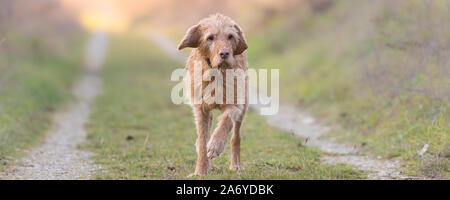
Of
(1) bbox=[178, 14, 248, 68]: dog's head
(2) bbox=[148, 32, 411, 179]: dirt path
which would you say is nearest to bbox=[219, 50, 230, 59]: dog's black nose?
(1) bbox=[178, 14, 248, 68]: dog's head

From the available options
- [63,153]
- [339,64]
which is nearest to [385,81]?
[339,64]

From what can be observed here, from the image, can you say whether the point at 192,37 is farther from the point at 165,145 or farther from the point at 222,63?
the point at 165,145

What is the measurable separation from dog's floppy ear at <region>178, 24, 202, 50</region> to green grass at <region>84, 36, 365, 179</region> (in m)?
1.39

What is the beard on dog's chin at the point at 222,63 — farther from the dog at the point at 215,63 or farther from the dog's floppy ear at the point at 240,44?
the dog's floppy ear at the point at 240,44

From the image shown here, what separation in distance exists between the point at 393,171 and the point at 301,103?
537 cm

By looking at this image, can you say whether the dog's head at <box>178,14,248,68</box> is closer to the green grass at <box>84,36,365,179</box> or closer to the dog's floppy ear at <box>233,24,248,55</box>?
the dog's floppy ear at <box>233,24,248,55</box>

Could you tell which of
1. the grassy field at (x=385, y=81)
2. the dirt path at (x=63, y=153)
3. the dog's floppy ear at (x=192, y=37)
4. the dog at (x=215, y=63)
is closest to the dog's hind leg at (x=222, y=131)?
the dog at (x=215, y=63)

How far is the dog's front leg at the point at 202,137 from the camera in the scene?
554 centimetres

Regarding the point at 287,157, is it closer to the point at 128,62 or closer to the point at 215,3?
the point at 128,62

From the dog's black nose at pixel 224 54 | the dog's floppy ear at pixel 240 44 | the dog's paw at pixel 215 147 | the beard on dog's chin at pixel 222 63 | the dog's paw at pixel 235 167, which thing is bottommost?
the dog's paw at pixel 235 167

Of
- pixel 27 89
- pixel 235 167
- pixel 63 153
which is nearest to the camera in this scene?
pixel 235 167

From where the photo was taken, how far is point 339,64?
1183 centimetres

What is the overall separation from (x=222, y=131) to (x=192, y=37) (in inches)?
42.3
